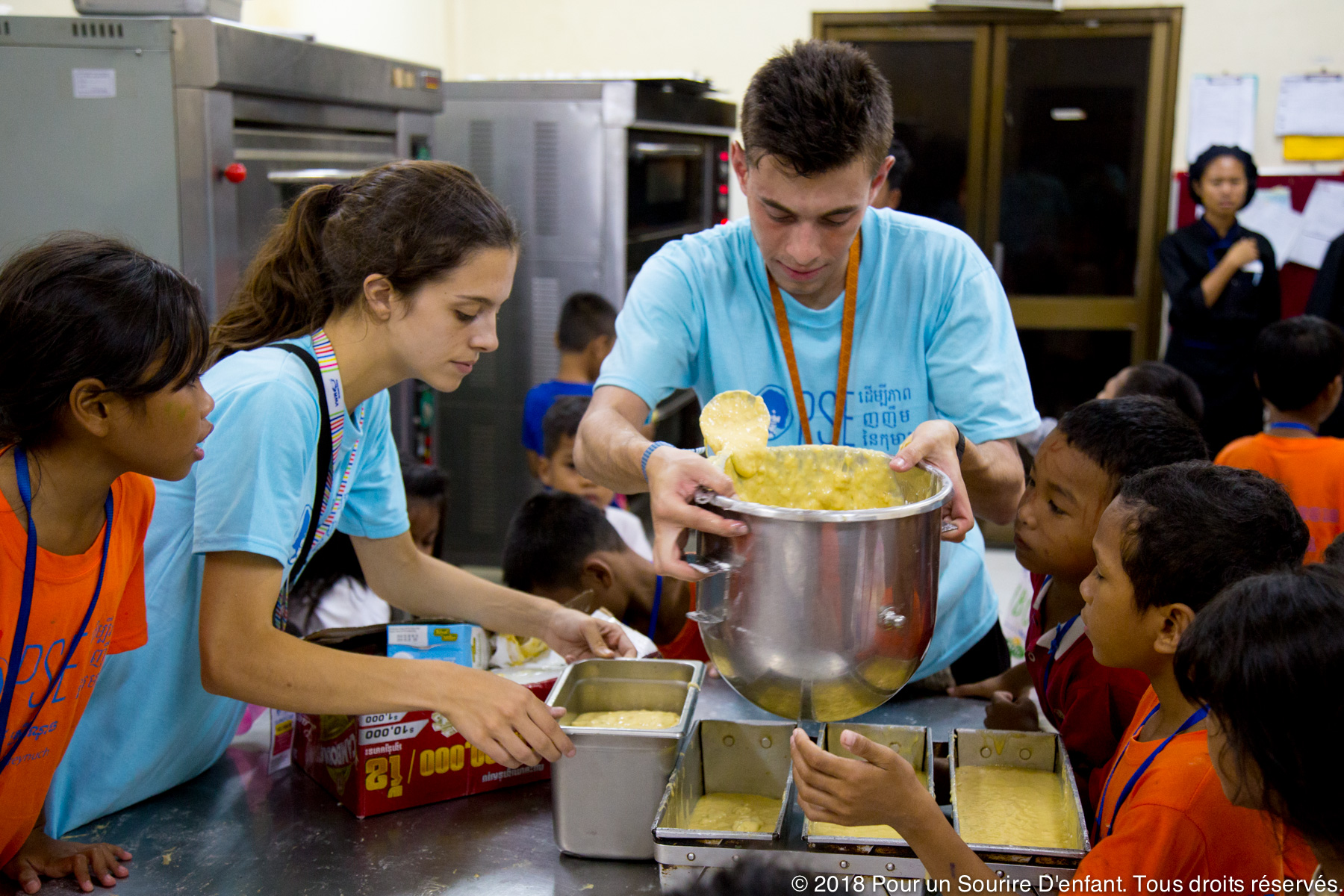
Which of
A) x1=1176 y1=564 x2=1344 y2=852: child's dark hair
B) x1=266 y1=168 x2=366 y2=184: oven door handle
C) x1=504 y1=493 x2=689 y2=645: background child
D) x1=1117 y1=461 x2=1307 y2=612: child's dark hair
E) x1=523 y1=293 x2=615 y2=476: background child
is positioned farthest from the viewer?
x1=523 y1=293 x2=615 y2=476: background child

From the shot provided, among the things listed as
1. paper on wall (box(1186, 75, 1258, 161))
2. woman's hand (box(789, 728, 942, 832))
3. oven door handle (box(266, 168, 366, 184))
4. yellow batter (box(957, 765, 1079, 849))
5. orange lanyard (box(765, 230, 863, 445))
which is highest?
Result: paper on wall (box(1186, 75, 1258, 161))

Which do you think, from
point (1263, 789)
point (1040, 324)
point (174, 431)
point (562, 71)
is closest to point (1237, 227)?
point (1040, 324)

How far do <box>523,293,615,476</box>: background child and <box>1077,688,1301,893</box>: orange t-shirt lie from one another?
2656 mm

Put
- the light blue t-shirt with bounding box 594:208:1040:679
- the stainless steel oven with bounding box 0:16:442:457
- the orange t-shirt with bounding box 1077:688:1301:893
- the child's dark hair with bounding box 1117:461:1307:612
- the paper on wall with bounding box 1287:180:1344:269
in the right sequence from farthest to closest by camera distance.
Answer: the paper on wall with bounding box 1287:180:1344:269
the stainless steel oven with bounding box 0:16:442:457
the light blue t-shirt with bounding box 594:208:1040:679
the child's dark hair with bounding box 1117:461:1307:612
the orange t-shirt with bounding box 1077:688:1301:893

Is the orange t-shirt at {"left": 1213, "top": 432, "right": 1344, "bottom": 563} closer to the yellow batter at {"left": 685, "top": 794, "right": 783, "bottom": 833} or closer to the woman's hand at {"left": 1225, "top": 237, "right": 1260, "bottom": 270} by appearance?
the yellow batter at {"left": 685, "top": 794, "right": 783, "bottom": 833}

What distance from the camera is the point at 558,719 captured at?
133 centimetres

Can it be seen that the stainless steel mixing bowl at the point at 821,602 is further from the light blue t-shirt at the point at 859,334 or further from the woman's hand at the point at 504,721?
the light blue t-shirt at the point at 859,334

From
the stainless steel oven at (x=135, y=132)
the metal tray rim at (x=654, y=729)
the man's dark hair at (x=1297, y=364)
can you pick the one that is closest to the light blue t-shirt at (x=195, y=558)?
the metal tray rim at (x=654, y=729)

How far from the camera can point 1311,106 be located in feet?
15.8

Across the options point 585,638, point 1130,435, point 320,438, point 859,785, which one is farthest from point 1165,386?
point 320,438

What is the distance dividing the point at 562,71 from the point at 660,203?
1.55 m

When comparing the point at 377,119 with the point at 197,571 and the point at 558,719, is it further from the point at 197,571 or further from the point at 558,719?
the point at 558,719

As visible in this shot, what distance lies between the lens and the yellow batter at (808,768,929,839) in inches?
46.0

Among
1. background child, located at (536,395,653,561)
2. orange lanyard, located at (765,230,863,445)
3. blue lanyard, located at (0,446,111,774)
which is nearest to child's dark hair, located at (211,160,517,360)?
blue lanyard, located at (0,446,111,774)
